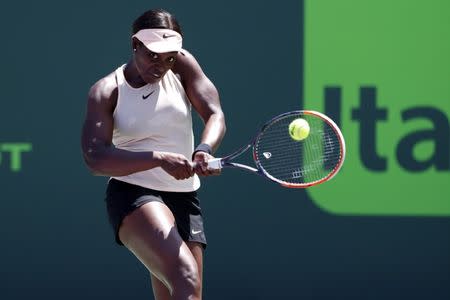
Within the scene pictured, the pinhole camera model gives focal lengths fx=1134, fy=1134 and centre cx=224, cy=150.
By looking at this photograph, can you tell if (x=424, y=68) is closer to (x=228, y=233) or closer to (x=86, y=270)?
(x=228, y=233)

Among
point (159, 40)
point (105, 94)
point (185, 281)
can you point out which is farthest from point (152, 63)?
point (185, 281)

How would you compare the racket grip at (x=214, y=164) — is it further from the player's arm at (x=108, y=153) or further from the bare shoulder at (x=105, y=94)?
the bare shoulder at (x=105, y=94)

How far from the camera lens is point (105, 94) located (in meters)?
4.20

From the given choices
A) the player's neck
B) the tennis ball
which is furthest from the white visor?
the tennis ball

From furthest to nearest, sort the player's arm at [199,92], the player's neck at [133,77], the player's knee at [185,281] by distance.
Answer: the player's arm at [199,92], the player's neck at [133,77], the player's knee at [185,281]

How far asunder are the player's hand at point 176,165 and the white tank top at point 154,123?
232mm

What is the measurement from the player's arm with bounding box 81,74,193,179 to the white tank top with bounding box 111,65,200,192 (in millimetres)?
55

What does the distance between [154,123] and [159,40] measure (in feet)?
1.04

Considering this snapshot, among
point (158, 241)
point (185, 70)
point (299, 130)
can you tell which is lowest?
point (158, 241)

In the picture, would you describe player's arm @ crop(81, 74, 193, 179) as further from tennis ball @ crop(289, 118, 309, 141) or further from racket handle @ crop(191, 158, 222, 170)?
tennis ball @ crop(289, 118, 309, 141)

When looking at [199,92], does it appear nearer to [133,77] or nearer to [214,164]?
[133,77]

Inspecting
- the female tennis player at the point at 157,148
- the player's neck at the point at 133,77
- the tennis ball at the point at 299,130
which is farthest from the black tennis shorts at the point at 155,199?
Answer: the tennis ball at the point at 299,130

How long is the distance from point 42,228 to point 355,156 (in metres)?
1.68

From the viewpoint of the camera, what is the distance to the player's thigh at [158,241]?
402 cm
